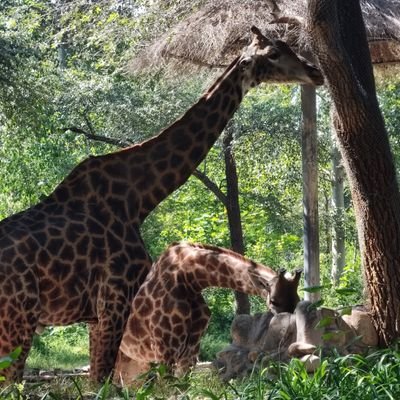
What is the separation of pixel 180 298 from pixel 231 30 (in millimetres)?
4595

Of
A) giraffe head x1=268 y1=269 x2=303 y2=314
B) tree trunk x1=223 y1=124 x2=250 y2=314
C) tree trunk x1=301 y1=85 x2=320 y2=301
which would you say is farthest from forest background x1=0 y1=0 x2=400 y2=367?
giraffe head x1=268 y1=269 x2=303 y2=314

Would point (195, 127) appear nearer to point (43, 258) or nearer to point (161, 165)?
point (161, 165)

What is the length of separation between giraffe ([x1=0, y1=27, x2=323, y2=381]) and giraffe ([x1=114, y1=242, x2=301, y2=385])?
1.89ft

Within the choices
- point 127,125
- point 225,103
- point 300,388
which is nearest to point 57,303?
point 225,103

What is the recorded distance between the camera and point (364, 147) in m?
7.03

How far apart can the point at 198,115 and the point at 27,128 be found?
8596 millimetres

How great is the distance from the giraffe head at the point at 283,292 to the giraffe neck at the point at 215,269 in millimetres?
314

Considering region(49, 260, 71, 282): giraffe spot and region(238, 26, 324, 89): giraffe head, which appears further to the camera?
region(238, 26, 324, 89): giraffe head

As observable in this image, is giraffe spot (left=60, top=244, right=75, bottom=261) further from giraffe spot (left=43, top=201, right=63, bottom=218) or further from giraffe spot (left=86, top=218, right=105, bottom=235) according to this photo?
giraffe spot (left=43, top=201, right=63, bottom=218)

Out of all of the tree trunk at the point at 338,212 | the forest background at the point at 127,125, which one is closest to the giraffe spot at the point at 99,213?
the forest background at the point at 127,125

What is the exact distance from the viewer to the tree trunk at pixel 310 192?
41.1 feet

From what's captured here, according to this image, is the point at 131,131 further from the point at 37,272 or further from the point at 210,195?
the point at 37,272

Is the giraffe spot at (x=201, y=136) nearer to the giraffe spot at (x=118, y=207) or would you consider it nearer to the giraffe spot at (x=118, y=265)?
the giraffe spot at (x=118, y=207)

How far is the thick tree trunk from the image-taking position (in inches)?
265
